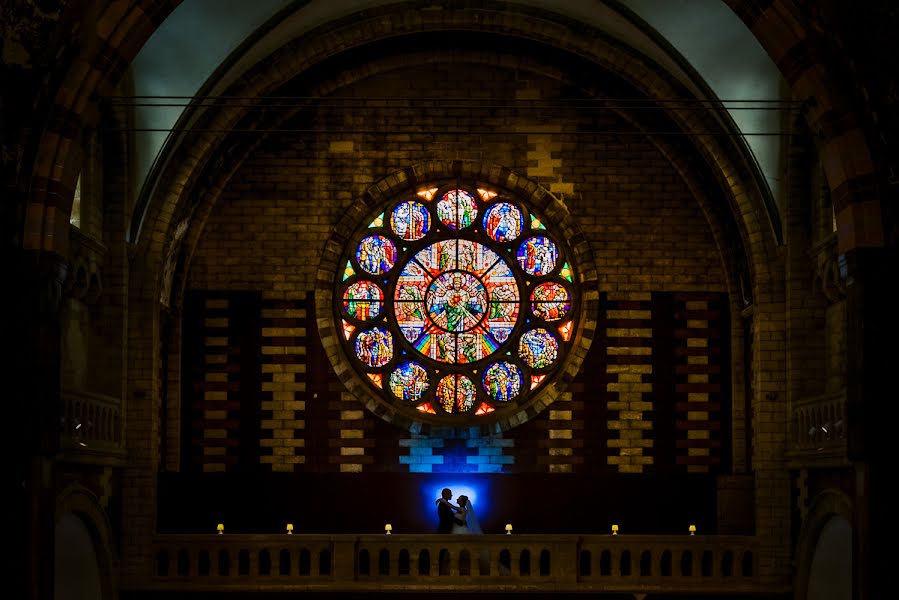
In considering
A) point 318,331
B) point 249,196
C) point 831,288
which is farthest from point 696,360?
point 249,196

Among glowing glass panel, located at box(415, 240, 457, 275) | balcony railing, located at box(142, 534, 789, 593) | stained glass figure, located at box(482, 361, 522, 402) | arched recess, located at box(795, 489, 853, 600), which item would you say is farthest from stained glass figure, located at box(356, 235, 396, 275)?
arched recess, located at box(795, 489, 853, 600)

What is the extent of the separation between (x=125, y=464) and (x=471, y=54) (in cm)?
810

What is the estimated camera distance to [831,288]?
20.3m

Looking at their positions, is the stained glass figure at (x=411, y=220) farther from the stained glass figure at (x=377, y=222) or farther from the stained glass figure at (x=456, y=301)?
the stained glass figure at (x=456, y=301)

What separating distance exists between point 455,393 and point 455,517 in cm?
257

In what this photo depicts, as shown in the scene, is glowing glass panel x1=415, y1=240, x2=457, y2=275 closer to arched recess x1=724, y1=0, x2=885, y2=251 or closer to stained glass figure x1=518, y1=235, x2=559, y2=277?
stained glass figure x1=518, y1=235, x2=559, y2=277

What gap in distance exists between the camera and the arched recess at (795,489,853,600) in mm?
19688

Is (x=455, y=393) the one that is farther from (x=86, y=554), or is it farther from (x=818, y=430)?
(x=86, y=554)

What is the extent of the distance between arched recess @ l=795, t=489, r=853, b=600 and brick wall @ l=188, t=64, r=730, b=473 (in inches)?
126

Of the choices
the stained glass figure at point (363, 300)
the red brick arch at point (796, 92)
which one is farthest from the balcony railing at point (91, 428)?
the stained glass figure at point (363, 300)

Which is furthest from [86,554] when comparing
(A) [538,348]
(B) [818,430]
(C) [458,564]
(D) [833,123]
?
(D) [833,123]

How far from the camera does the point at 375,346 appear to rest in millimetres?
23953

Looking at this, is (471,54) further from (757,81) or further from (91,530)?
(91,530)

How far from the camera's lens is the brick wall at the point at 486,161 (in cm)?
2339
